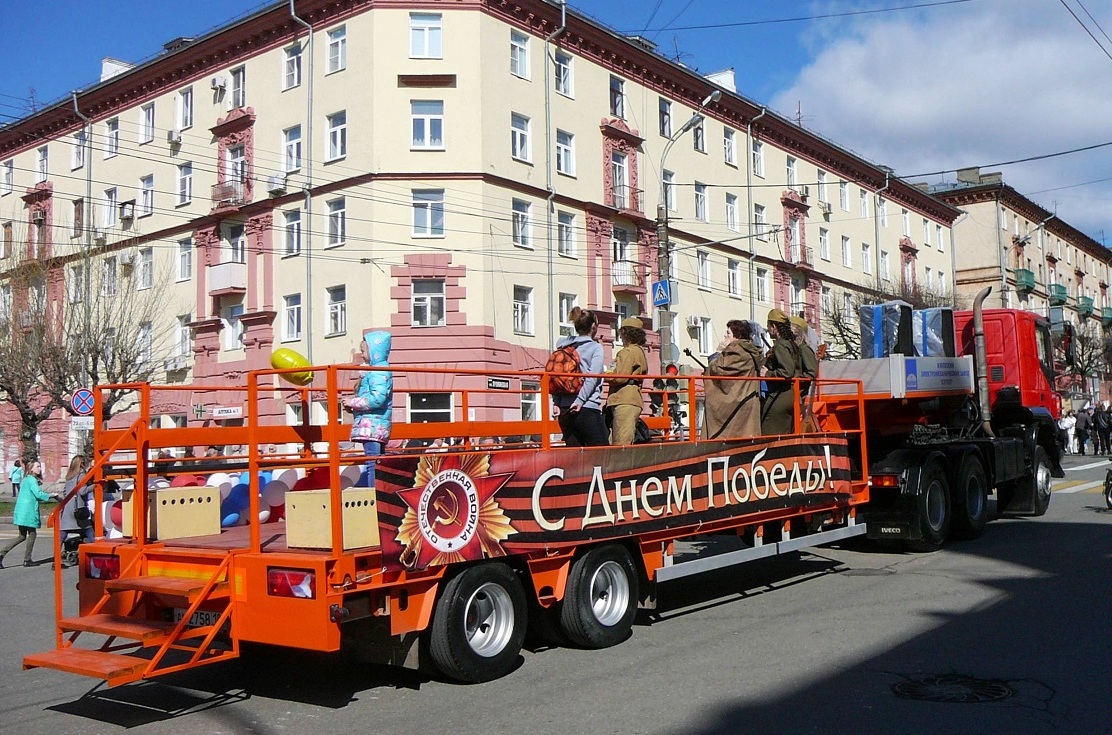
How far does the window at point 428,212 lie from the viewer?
1204 inches

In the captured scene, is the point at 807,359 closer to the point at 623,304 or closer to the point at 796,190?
the point at 623,304

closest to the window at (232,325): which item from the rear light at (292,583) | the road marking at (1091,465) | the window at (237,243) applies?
the window at (237,243)

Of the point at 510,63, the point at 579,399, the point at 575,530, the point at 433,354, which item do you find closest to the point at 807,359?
the point at 579,399

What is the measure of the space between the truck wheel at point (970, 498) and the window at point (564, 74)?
22963mm

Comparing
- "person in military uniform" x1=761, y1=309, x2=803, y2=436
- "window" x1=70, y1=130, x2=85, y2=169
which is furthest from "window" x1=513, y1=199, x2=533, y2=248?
"person in military uniform" x1=761, y1=309, x2=803, y2=436

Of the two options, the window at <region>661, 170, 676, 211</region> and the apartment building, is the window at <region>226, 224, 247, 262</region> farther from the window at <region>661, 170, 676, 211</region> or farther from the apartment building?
the window at <region>661, 170, 676, 211</region>

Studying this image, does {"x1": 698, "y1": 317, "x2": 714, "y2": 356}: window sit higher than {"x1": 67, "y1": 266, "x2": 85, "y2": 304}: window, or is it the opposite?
{"x1": 67, "y1": 266, "x2": 85, "y2": 304}: window

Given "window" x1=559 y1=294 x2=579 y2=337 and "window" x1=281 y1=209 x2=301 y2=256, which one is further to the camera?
"window" x1=559 y1=294 x2=579 y2=337

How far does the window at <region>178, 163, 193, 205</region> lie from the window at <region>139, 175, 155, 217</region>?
1.51 m

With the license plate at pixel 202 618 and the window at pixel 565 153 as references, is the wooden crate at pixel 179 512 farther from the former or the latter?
the window at pixel 565 153

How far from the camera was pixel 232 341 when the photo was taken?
35094mm

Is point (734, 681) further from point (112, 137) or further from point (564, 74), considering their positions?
point (112, 137)

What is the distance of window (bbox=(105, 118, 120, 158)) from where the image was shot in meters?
39.0

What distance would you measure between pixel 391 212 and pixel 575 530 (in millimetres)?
24194
